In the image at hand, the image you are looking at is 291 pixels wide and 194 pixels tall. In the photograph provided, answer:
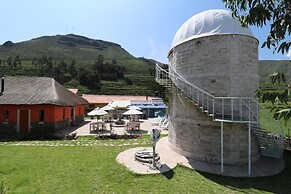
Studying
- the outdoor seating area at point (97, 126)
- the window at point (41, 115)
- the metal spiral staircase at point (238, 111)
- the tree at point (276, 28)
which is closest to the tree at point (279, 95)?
the tree at point (276, 28)

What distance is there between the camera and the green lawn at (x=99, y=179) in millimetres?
8898

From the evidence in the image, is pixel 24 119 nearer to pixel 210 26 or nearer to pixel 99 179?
pixel 99 179

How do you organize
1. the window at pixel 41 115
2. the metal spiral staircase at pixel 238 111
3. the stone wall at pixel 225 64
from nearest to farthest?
the metal spiral staircase at pixel 238 111, the stone wall at pixel 225 64, the window at pixel 41 115

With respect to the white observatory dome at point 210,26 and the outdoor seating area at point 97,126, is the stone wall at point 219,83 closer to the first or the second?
the white observatory dome at point 210,26

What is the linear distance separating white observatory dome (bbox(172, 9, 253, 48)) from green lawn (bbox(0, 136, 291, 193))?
23.5 feet

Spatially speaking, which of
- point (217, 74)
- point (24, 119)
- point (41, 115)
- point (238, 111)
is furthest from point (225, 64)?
point (24, 119)

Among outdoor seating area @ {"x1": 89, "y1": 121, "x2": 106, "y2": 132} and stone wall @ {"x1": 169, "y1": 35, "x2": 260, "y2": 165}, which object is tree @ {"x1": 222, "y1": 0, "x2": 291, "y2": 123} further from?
outdoor seating area @ {"x1": 89, "y1": 121, "x2": 106, "y2": 132}

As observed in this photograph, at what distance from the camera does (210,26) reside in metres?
12.3

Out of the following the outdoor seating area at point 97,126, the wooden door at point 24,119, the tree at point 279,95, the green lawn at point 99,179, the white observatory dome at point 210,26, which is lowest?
the green lawn at point 99,179

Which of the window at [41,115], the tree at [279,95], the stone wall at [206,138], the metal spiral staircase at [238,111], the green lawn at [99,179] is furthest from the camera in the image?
the window at [41,115]

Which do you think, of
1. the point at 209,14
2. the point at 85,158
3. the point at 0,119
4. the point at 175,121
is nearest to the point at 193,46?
the point at 209,14

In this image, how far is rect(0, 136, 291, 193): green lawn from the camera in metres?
8.90

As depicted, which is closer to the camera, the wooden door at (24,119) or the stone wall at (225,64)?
the stone wall at (225,64)

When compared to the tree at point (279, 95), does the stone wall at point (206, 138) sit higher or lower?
lower
